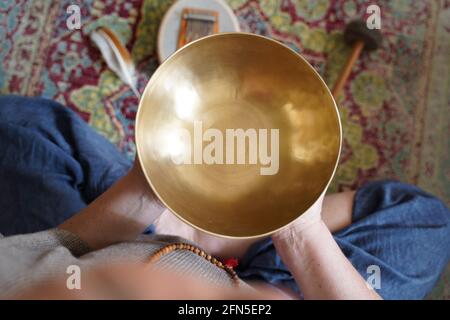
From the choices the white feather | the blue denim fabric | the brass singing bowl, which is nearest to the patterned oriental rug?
the white feather

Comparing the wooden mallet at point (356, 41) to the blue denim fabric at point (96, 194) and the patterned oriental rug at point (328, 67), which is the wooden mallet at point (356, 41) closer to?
the patterned oriental rug at point (328, 67)

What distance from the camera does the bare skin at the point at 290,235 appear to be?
1.92ft

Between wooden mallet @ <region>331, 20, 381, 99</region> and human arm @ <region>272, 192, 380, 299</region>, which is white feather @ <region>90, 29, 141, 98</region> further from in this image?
human arm @ <region>272, 192, 380, 299</region>

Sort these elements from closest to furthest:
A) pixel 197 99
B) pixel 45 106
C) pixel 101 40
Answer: pixel 197 99 < pixel 45 106 < pixel 101 40

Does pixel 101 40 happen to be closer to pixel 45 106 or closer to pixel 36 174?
pixel 45 106

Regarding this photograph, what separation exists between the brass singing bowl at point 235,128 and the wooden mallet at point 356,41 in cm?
47

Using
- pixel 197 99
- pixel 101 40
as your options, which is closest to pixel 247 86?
pixel 197 99

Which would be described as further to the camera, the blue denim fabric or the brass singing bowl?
the blue denim fabric

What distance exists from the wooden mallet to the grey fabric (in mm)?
633

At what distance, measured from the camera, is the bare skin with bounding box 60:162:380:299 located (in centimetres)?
58

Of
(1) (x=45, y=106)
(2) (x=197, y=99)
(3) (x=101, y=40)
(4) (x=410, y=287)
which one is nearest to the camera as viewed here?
(2) (x=197, y=99)

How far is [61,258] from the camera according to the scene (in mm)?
516
